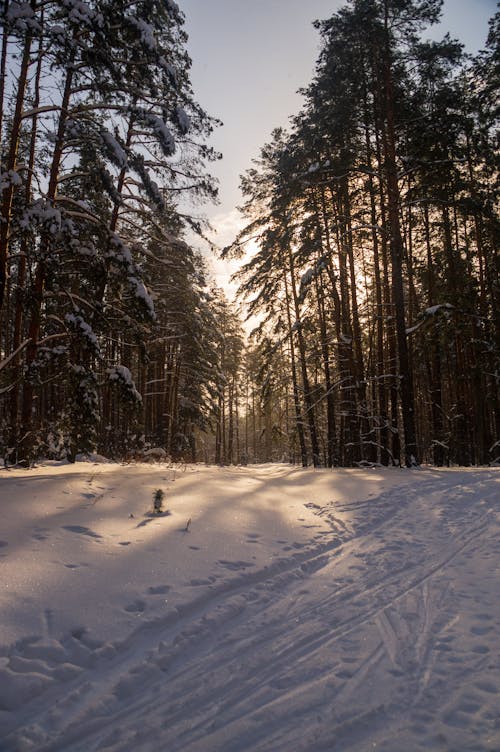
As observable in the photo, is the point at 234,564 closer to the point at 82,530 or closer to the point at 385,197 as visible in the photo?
the point at 82,530

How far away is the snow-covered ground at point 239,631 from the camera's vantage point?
2.05m

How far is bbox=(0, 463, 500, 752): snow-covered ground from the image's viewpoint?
2047 mm

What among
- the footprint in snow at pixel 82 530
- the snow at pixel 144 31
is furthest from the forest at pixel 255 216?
the footprint in snow at pixel 82 530

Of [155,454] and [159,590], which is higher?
[155,454]

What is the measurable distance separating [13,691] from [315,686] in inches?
67.0

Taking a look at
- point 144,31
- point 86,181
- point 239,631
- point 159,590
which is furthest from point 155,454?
point 239,631

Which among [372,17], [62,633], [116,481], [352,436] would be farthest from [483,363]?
[62,633]

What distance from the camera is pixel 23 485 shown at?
604cm

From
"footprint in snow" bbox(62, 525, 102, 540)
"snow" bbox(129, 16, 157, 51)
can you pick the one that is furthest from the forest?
"footprint in snow" bbox(62, 525, 102, 540)

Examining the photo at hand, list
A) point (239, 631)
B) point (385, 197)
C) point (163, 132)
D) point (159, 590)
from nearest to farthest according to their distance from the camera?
1. point (239, 631)
2. point (159, 590)
3. point (163, 132)
4. point (385, 197)

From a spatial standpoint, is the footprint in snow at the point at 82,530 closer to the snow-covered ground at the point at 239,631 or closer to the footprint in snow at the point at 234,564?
the snow-covered ground at the point at 239,631

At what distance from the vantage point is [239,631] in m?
3.04

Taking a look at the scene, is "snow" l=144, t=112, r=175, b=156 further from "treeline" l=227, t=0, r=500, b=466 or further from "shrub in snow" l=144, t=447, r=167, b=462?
"shrub in snow" l=144, t=447, r=167, b=462

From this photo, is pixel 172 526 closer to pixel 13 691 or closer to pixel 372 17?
pixel 13 691
